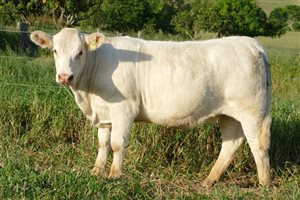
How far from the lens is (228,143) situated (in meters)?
6.53

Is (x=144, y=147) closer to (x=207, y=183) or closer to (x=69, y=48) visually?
(x=207, y=183)

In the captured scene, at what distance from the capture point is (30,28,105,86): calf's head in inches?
A: 221

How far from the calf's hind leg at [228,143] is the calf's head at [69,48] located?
1.69 m

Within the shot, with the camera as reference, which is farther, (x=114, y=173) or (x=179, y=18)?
(x=179, y=18)

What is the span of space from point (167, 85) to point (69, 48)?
3.51 ft

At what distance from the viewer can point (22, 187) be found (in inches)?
189

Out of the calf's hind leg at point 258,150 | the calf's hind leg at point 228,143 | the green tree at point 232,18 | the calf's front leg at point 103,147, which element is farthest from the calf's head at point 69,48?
the green tree at point 232,18

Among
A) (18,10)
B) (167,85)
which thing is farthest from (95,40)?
(18,10)

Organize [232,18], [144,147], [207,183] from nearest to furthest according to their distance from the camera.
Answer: [207,183], [144,147], [232,18]

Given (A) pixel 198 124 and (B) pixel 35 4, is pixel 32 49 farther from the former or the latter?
(A) pixel 198 124

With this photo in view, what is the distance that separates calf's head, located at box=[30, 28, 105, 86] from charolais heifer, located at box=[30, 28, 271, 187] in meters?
0.01

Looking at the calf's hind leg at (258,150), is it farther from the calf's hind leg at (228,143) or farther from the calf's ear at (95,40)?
the calf's ear at (95,40)

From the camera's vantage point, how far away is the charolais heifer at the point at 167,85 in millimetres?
5961

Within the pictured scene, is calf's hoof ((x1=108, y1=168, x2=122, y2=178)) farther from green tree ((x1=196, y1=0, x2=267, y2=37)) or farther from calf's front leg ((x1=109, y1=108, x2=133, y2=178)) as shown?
green tree ((x1=196, y1=0, x2=267, y2=37))
